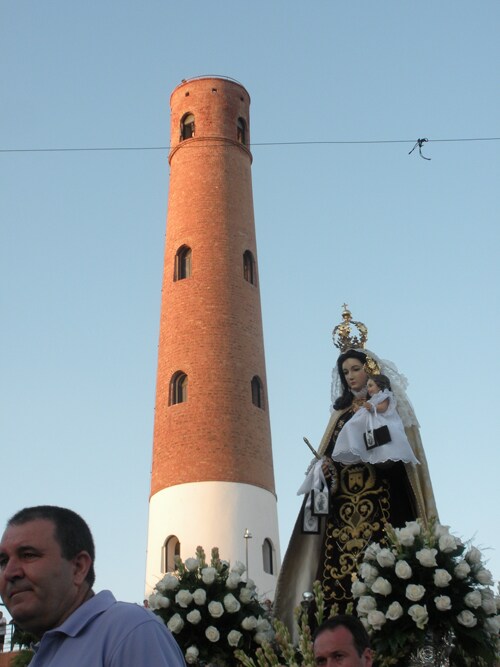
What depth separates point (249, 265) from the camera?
29.0m

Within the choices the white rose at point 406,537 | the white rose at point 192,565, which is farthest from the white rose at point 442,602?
the white rose at point 192,565

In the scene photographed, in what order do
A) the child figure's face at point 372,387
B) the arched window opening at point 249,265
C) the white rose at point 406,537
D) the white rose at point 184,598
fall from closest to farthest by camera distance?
the white rose at point 406,537
the white rose at point 184,598
the child figure's face at point 372,387
the arched window opening at point 249,265

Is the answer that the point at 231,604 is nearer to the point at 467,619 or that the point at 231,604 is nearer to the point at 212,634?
the point at 212,634

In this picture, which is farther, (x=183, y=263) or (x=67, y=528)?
(x=183, y=263)

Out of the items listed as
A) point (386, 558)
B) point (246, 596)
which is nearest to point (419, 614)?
point (386, 558)

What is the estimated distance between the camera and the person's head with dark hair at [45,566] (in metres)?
2.72

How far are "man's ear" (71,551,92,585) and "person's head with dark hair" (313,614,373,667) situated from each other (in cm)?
180

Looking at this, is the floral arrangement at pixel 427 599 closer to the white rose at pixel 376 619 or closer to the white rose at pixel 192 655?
the white rose at pixel 376 619

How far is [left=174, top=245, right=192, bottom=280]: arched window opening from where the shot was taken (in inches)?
1113

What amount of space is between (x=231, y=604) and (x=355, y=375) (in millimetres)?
2789

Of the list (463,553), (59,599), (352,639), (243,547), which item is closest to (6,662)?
(243,547)

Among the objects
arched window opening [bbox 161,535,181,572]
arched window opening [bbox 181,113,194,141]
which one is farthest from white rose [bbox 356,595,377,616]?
arched window opening [bbox 181,113,194,141]

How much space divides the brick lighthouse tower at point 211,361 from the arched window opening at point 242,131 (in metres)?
0.04

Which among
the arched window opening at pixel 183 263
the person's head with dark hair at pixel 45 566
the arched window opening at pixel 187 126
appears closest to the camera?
the person's head with dark hair at pixel 45 566
